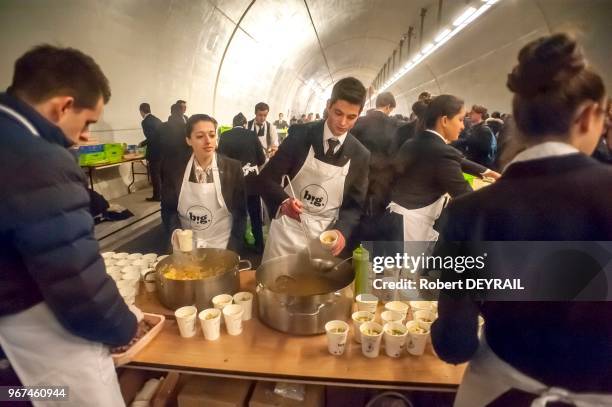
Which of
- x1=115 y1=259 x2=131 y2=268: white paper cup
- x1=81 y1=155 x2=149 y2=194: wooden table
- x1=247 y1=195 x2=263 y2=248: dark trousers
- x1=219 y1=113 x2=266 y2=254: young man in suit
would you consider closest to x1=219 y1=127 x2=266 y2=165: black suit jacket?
x1=219 y1=113 x2=266 y2=254: young man in suit

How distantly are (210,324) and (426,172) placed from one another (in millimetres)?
2038

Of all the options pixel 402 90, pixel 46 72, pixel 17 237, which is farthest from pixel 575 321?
pixel 402 90

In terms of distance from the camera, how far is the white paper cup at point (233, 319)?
1667 mm

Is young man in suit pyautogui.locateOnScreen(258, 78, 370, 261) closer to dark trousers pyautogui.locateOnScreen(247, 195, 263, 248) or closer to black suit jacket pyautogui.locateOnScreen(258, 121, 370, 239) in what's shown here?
black suit jacket pyautogui.locateOnScreen(258, 121, 370, 239)

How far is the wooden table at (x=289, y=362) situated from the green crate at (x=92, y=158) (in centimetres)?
507

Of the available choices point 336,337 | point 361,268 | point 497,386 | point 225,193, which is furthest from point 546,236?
point 225,193

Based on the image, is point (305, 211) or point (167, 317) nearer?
point (167, 317)

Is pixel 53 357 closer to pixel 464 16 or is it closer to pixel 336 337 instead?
pixel 336 337

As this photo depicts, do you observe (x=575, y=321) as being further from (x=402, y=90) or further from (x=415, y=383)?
(x=402, y=90)

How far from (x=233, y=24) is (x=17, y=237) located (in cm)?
841

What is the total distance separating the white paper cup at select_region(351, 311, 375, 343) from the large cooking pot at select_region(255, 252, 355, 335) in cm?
5

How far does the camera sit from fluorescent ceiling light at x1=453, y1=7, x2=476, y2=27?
5.86 meters

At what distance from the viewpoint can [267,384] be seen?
5.62 feet

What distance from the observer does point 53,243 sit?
1.10 m
